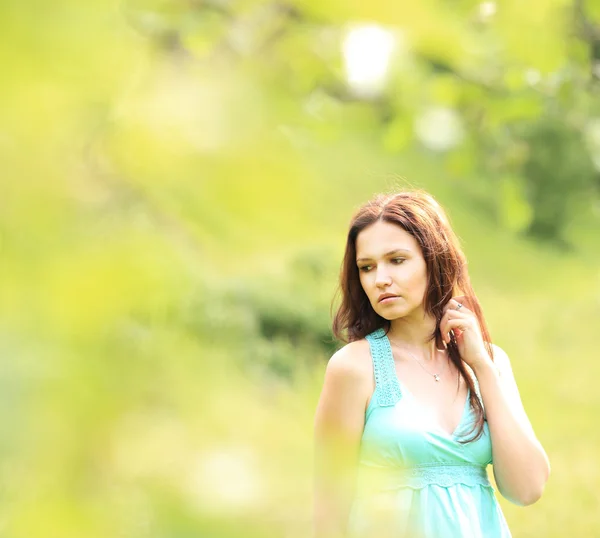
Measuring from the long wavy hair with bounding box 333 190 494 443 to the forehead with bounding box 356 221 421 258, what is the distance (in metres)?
0.02

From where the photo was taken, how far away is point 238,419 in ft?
2.10

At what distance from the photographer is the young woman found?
7.27ft

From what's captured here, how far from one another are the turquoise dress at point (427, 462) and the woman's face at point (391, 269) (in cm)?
15

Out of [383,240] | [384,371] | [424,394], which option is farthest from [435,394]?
[383,240]

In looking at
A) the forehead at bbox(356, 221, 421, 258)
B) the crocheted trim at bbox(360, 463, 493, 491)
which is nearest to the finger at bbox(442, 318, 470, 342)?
the forehead at bbox(356, 221, 421, 258)

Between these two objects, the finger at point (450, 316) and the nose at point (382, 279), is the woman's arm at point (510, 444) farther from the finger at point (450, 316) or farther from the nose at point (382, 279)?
the nose at point (382, 279)

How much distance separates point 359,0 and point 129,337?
1.14ft

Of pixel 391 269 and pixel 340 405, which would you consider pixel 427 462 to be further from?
pixel 391 269

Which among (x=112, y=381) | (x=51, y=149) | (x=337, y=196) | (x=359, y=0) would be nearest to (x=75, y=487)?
(x=112, y=381)

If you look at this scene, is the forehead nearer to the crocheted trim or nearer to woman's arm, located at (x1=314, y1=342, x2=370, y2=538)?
woman's arm, located at (x1=314, y1=342, x2=370, y2=538)

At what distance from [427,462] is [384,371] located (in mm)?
249

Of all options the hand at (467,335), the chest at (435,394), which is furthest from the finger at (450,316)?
the chest at (435,394)

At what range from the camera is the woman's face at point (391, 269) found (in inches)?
90.1

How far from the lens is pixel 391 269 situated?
2.32m
